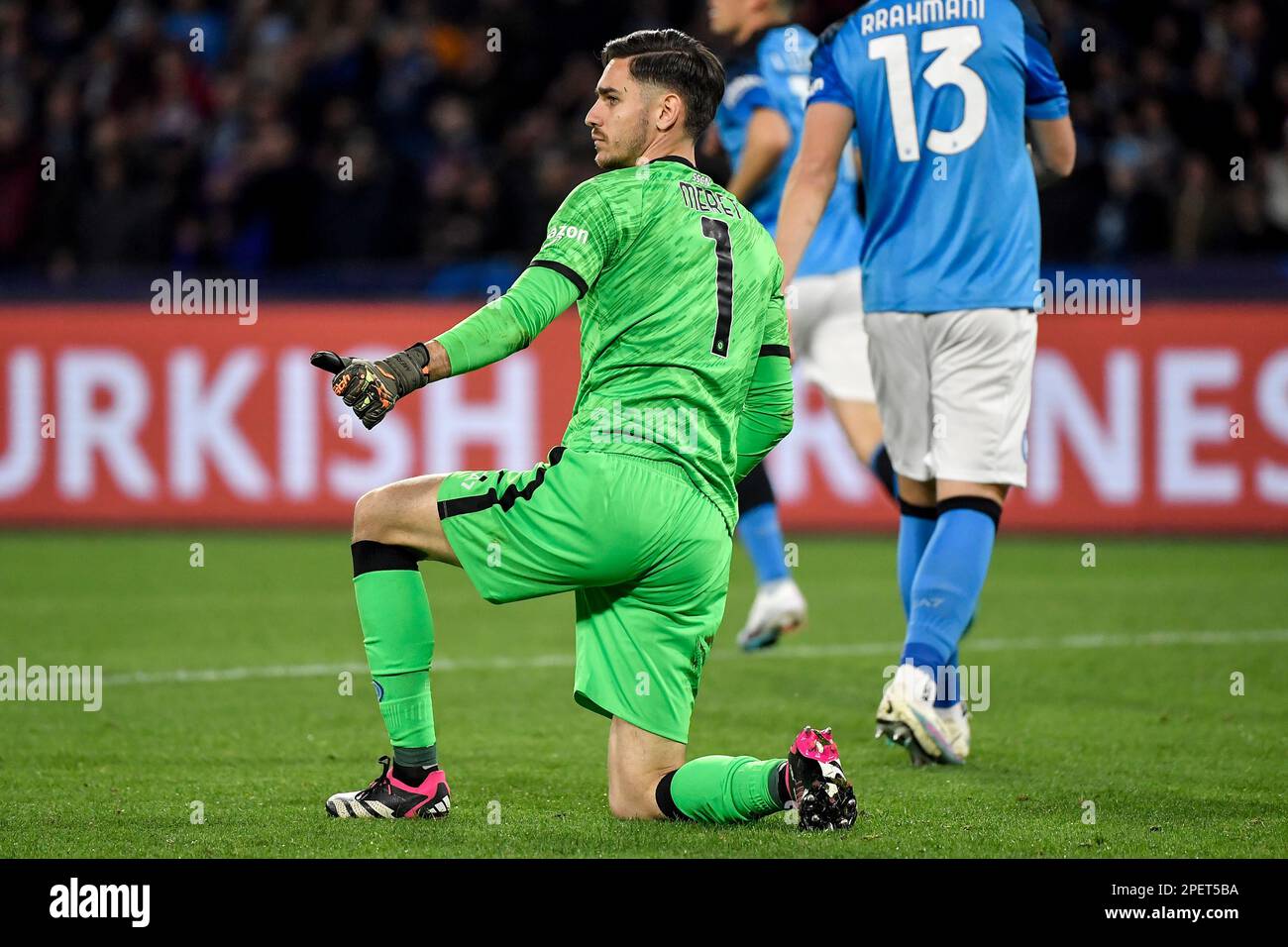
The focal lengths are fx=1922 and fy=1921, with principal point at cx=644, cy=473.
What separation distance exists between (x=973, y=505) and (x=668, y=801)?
1.46m

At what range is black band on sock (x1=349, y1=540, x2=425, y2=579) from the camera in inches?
176

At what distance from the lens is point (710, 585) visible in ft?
14.7

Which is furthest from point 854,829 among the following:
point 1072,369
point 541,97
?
point 541,97

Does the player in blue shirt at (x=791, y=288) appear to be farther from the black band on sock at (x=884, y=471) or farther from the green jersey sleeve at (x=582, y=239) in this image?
the green jersey sleeve at (x=582, y=239)

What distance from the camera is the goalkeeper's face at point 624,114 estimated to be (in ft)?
14.5

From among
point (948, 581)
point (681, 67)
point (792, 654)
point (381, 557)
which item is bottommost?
point (792, 654)

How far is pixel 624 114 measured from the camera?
441 centimetres

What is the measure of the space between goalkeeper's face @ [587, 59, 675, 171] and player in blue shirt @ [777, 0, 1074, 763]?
41.3 inches

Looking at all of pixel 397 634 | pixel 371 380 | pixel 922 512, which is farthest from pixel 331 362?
pixel 922 512

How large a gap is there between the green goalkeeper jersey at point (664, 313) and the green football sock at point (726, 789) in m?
0.59

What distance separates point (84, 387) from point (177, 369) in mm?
586

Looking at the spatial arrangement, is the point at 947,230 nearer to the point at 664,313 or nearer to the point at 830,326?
the point at 664,313
